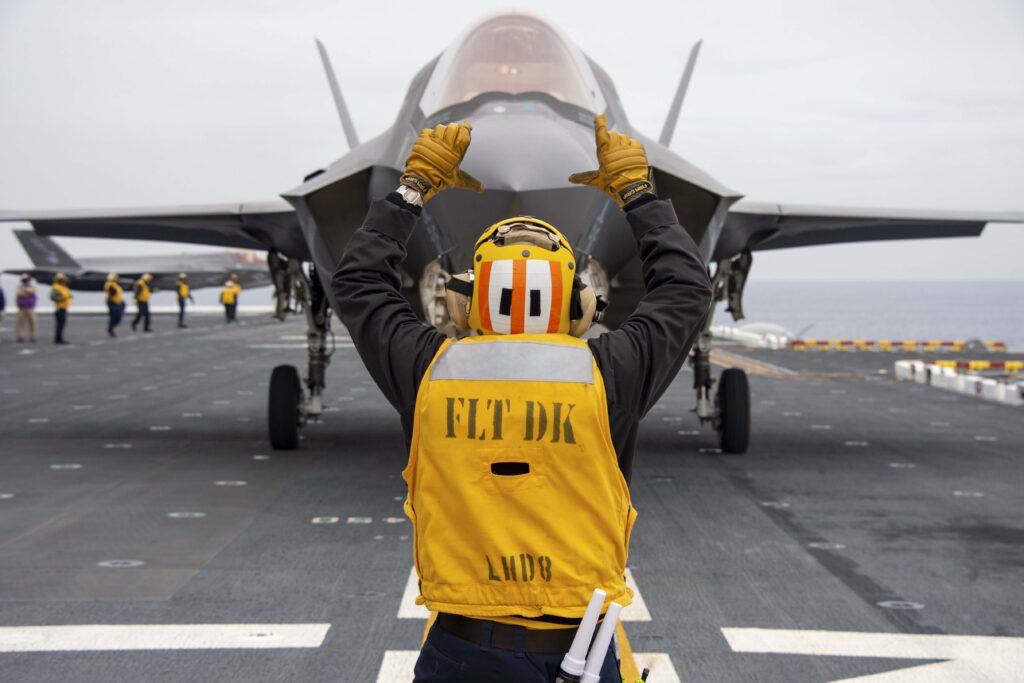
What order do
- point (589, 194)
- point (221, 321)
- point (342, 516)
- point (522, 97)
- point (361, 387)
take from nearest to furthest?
point (589, 194) < point (522, 97) < point (342, 516) < point (361, 387) < point (221, 321)

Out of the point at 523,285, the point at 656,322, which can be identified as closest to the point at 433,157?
the point at 523,285

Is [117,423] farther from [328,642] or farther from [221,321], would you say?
[221,321]

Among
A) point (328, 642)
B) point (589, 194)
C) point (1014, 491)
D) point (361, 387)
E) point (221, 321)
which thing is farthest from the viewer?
point (221, 321)

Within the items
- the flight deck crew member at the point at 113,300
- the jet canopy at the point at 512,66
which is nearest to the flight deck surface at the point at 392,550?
the jet canopy at the point at 512,66

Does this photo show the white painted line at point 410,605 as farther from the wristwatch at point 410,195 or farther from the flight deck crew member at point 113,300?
the flight deck crew member at point 113,300

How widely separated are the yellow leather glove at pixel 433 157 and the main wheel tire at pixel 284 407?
7552mm

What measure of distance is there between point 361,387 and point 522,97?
38.1 feet

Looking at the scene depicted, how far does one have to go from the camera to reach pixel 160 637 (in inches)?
195

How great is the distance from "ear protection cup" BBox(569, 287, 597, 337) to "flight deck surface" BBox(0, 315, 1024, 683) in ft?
7.42

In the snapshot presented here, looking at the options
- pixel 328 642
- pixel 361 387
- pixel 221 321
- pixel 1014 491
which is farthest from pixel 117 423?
pixel 221 321

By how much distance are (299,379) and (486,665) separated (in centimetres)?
828

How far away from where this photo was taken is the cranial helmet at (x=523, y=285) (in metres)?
2.68

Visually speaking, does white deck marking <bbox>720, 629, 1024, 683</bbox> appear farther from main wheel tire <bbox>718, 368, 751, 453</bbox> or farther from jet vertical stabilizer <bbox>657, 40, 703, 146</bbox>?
jet vertical stabilizer <bbox>657, 40, 703, 146</bbox>

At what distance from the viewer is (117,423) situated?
1282 centimetres
